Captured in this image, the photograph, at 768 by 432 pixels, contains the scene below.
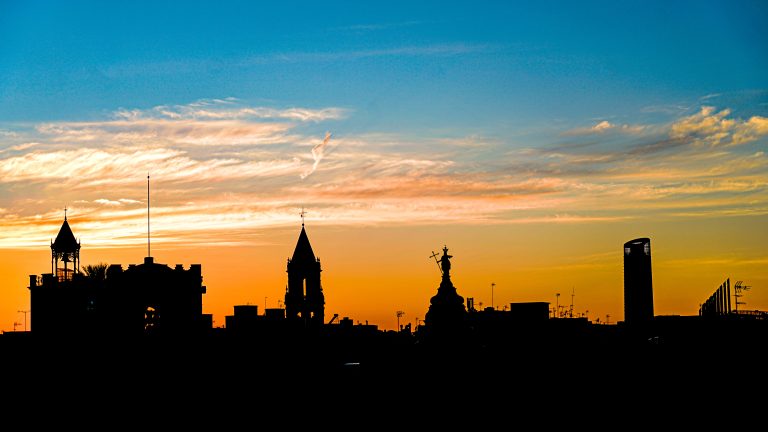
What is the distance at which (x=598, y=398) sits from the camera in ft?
395

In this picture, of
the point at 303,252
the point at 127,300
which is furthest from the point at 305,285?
the point at 127,300

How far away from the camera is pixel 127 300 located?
123188mm

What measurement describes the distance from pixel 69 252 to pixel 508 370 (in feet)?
153

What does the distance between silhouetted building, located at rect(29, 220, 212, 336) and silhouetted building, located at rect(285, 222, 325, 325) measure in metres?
20.2

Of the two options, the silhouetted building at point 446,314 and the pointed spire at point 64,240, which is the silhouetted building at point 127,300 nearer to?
the pointed spire at point 64,240

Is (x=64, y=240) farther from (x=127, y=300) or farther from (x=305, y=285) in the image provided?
(x=305, y=285)

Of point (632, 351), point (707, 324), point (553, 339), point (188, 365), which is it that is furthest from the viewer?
point (707, 324)

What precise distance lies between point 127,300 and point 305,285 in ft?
97.5

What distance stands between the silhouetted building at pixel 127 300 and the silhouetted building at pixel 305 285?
20.2 meters

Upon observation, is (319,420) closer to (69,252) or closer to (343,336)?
(69,252)

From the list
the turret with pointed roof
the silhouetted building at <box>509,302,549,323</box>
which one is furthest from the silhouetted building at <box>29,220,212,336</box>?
the silhouetted building at <box>509,302,549,323</box>

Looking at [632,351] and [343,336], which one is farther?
[343,336]

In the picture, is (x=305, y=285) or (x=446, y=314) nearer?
(x=446, y=314)

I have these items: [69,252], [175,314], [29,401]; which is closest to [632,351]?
[175,314]
